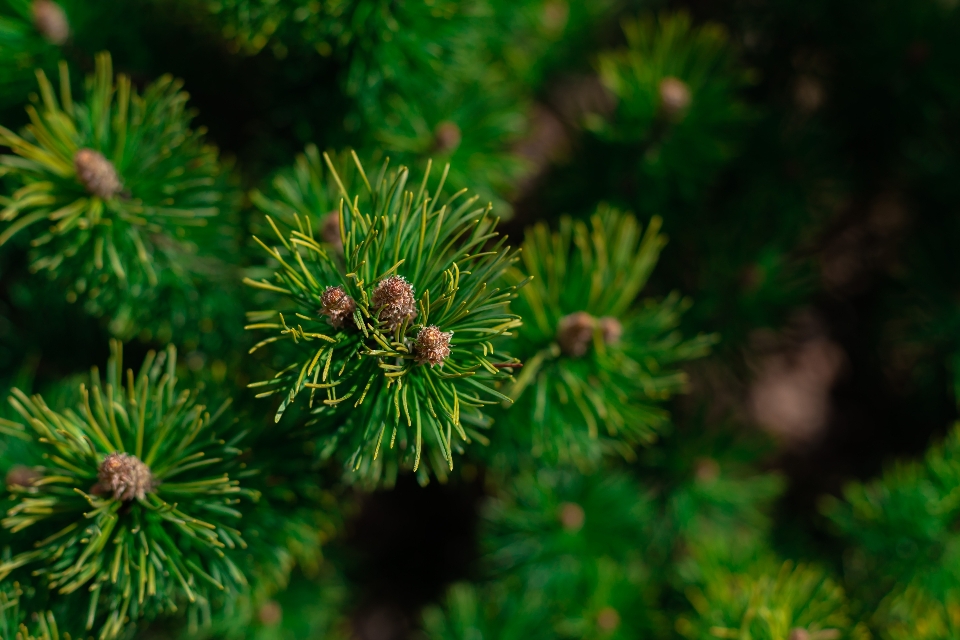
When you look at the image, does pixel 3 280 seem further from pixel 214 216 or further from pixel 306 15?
pixel 306 15

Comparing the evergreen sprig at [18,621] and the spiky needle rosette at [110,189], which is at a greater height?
the spiky needle rosette at [110,189]

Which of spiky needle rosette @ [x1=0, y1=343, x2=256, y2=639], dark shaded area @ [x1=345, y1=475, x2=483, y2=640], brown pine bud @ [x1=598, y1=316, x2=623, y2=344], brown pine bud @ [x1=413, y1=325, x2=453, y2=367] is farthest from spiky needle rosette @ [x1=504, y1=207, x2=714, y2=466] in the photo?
dark shaded area @ [x1=345, y1=475, x2=483, y2=640]

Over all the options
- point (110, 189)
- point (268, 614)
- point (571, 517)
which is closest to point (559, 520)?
point (571, 517)

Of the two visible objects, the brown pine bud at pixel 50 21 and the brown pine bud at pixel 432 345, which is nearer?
the brown pine bud at pixel 432 345

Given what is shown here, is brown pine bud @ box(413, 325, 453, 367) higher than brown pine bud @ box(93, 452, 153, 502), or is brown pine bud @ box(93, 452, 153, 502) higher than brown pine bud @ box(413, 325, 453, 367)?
brown pine bud @ box(93, 452, 153, 502)

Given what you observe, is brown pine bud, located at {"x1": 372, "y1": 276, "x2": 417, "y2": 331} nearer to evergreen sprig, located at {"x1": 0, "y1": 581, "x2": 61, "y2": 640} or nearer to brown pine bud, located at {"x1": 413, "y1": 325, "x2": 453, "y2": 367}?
brown pine bud, located at {"x1": 413, "y1": 325, "x2": 453, "y2": 367}

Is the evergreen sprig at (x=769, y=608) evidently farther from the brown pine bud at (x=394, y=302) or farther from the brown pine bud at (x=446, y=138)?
the brown pine bud at (x=446, y=138)

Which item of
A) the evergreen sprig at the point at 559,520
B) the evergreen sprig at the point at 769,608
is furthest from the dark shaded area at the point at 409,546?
the evergreen sprig at the point at 769,608
